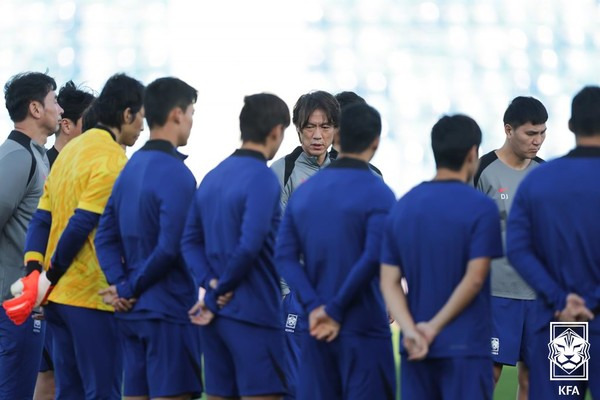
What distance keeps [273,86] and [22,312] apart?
10.5 m

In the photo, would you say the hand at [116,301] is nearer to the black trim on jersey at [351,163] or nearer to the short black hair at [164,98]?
the short black hair at [164,98]

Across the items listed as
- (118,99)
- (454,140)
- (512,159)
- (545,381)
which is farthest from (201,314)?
(512,159)

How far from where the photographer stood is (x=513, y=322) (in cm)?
594

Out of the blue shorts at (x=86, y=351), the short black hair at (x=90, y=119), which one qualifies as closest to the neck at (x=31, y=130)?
the short black hair at (x=90, y=119)

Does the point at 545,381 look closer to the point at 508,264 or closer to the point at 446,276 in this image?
the point at 446,276

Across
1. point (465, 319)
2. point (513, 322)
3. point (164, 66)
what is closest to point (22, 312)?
point (465, 319)

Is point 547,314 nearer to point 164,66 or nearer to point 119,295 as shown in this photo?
point 119,295

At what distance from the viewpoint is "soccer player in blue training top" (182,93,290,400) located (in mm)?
4227

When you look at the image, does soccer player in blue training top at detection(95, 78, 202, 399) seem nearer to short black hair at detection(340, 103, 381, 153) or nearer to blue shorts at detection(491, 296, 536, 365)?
A: short black hair at detection(340, 103, 381, 153)

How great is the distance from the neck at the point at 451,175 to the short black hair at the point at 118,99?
5.41 feet

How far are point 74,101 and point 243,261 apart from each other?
267cm

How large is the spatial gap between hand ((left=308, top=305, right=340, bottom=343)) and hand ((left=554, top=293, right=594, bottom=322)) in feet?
2.70

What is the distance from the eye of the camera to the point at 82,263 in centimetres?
489

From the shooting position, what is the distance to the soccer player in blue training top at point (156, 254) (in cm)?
451
